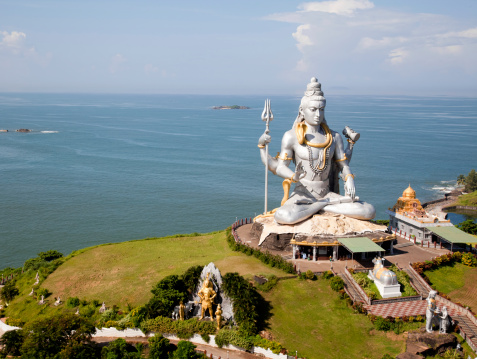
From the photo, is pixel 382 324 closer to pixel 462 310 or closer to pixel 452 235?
pixel 462 310

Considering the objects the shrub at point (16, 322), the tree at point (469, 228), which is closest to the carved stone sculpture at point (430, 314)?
the tree at point (469, 228)

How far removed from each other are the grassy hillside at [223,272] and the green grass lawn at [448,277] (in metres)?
5.65

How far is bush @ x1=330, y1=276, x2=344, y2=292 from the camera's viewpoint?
22734 mm

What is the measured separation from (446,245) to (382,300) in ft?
31.5

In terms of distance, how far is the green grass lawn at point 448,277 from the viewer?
24.1 metres

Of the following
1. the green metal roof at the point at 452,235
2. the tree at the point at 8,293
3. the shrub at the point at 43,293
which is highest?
the green metal roof at the point at 452,235

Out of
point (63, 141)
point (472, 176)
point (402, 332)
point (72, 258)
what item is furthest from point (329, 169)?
point (63, 141)

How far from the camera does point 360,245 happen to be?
2508cm

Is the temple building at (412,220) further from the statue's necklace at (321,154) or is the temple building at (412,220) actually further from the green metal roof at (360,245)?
the statue's necklace at (321,154)

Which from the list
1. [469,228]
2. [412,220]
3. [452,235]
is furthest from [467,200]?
[452,235]

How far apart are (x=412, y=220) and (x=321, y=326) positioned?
12.7 metres

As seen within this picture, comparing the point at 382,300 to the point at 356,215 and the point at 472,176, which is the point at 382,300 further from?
the point at 472,176

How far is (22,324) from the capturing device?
22.6m

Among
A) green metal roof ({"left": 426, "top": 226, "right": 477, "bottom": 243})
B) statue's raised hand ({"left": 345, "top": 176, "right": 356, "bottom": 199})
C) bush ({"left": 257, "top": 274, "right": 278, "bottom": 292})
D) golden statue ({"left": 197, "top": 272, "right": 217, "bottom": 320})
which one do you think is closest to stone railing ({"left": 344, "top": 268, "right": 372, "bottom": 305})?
bush ({"left": 257, "top": 274, "right": 278, "bottom": 292})
